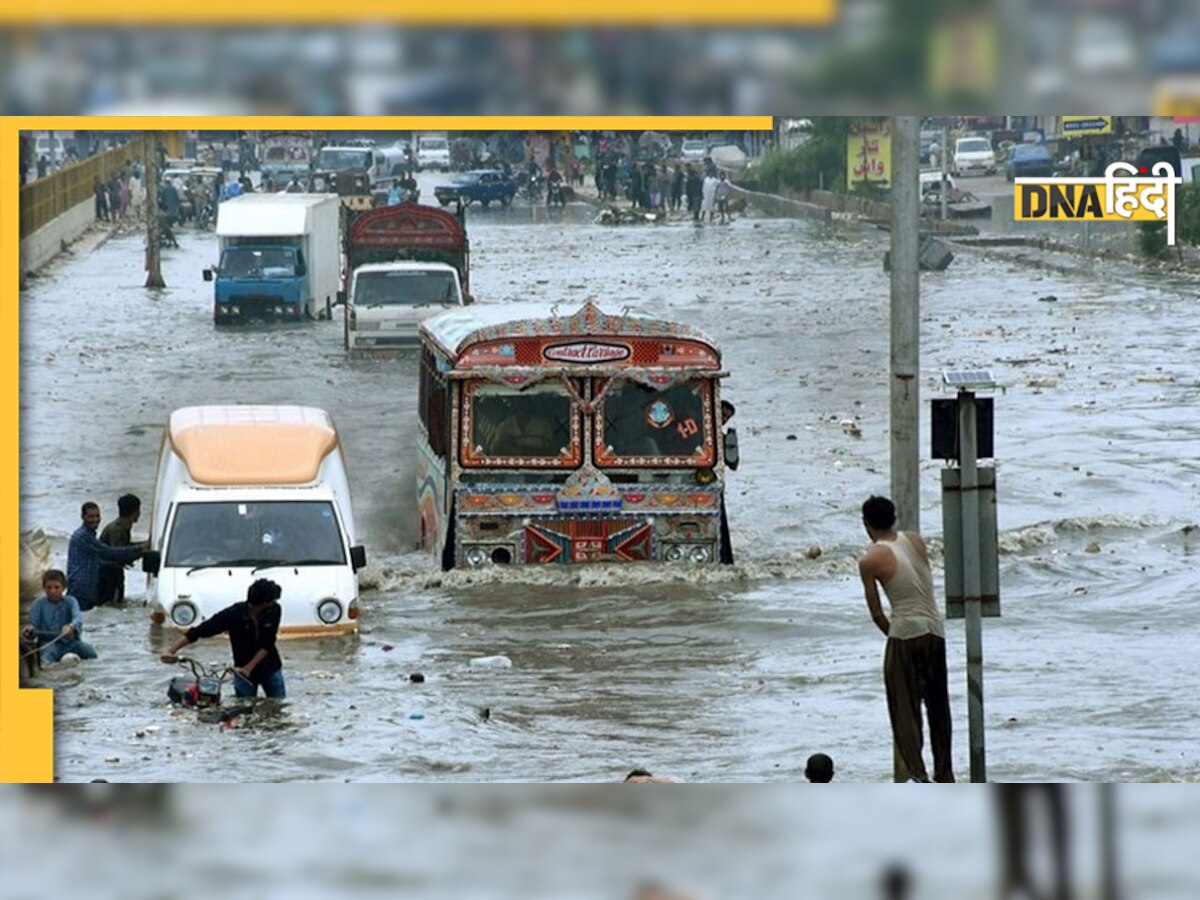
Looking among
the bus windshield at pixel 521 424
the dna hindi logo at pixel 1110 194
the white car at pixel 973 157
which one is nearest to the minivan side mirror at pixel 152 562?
the bus windshield at pixel 521 424

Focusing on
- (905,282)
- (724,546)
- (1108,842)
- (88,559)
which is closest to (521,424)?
(724,546)

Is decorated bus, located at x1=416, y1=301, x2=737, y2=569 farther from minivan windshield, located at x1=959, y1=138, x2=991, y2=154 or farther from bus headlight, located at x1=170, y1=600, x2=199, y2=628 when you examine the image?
minivan windshield, located at x1=959, y1=138, x2=991, y2=154

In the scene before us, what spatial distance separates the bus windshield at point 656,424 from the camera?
58.1ft

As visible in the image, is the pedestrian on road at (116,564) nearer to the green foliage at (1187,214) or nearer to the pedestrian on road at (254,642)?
the pedestrian on road at (254,642)

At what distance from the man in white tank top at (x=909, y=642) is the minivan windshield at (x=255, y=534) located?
678 centimetres

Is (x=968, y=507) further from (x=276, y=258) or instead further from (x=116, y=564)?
(x=276, y=258)

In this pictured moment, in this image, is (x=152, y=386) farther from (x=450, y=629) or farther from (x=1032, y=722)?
(x=1032, y=722)

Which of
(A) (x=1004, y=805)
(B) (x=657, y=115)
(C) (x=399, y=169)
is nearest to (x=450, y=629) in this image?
(C) (x=399, y=169)

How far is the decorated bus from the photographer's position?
17.5 m

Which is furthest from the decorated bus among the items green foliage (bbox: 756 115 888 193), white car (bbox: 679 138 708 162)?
white car (bbox: 679 138 708 162)

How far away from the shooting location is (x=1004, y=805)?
6113mm

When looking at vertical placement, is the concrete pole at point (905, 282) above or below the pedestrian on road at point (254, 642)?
above

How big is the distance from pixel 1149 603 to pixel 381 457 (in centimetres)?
712

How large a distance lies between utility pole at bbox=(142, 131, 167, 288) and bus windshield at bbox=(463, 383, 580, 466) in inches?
101
